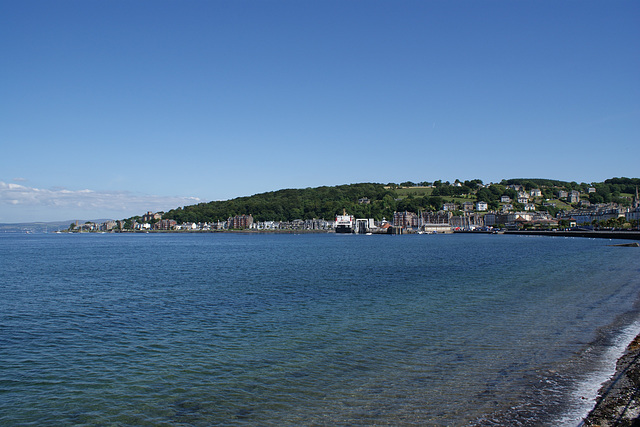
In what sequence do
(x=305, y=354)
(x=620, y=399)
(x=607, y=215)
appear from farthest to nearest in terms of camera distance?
(x=607, y=215)
(x=305, y=354)
(x=620, y=399)

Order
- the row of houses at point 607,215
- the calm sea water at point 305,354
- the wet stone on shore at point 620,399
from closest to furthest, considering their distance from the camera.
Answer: the wet stone on shore at point 620,399, the calm sea water at point 305,354, the row of houses at point 607,215

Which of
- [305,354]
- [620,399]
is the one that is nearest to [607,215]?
[620,399]

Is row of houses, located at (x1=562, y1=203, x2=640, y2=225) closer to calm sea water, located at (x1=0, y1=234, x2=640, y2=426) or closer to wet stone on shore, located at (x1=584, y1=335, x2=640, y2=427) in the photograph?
calm sea water, located at (x1=0, y1=234, x2=640, y2=426)

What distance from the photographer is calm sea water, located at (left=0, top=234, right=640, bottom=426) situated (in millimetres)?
8656

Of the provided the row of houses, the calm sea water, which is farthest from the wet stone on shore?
the row of houses

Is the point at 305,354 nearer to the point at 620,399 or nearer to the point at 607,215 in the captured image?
the point at 620,399

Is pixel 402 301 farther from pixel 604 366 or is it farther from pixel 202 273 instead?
pixel 202 273

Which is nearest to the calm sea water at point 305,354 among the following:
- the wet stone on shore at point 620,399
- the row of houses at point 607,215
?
the wet stone on shore at point 620,399

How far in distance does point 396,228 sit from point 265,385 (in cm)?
18728

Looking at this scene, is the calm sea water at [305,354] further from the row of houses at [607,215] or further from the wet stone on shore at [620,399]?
the row of houses at [607,215]

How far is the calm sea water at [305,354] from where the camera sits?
866 cm

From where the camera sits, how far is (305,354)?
12.3m

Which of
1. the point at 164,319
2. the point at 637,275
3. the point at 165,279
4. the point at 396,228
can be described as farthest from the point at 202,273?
the point at 396,228

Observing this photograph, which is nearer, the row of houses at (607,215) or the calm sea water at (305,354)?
the calm sea water at (305,354)
